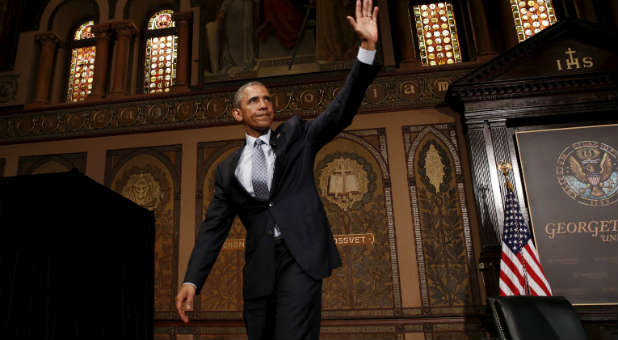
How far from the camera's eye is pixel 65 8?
29.9ft

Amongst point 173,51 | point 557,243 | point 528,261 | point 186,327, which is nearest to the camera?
point 528,261

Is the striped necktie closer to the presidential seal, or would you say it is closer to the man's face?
the man's face

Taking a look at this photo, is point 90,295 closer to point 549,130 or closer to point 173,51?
point 173,51

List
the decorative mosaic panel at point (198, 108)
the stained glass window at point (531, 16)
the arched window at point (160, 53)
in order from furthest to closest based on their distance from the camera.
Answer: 1. the arched window at point (160, 53)
2. the stained glass window at point (531, 16)
3. the decorative mosaic panel at point (198, 108)

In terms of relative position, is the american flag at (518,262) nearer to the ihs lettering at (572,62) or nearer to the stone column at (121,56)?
the ihs lettering at (572,62)

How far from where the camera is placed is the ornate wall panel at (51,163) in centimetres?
795

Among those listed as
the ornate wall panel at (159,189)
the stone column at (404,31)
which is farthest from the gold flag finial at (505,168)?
the ornate wall panel at (159,189)

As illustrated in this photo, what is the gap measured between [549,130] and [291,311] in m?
6.20

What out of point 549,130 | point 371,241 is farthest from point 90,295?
point 549,130

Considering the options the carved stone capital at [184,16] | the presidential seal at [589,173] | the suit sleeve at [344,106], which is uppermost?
the carved stone capital at [184,16]

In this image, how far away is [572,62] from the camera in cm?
720

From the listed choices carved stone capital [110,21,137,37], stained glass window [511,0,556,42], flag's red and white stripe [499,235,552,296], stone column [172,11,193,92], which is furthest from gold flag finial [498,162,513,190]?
carved stone capital [110,21,137,37]

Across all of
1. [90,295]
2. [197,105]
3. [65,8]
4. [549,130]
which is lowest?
[90,295]

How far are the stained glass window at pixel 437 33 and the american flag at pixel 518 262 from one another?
284 centimetres
